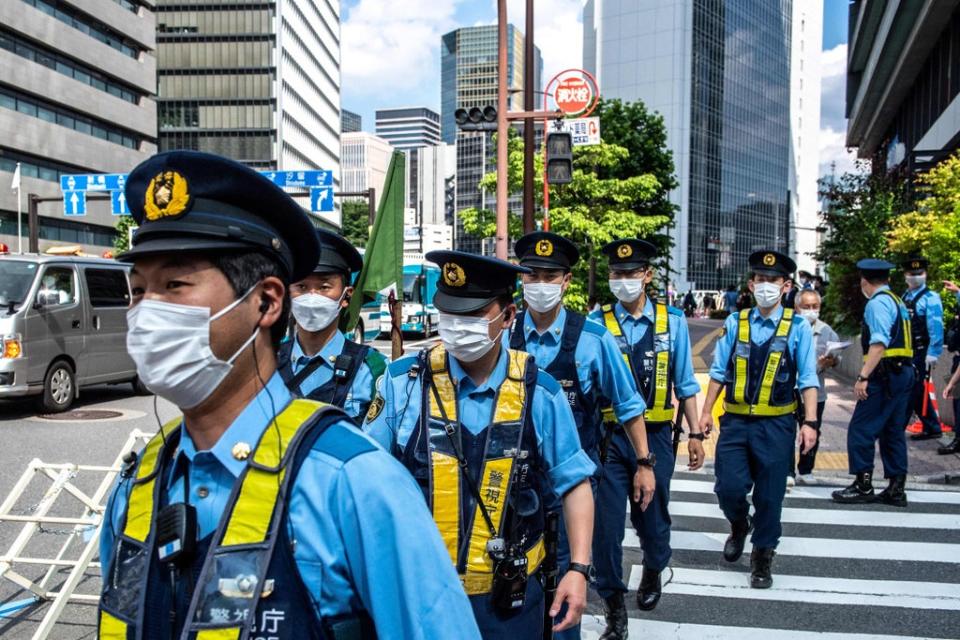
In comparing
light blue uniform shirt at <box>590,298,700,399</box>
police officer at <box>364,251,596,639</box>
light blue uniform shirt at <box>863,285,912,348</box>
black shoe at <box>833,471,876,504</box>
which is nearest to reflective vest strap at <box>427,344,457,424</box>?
police officer at <box>364,251,596,639</box>

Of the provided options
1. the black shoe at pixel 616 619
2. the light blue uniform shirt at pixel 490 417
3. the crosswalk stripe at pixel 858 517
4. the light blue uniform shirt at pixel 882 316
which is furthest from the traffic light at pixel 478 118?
the light blue uniform shirt at pixel 490 417

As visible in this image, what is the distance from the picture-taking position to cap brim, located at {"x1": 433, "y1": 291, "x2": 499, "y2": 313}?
321 cm

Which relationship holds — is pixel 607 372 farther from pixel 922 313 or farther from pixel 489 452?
pixel 922 313

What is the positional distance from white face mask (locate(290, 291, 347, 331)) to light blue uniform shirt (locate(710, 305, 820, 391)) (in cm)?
276

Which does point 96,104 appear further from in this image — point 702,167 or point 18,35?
point 702,167

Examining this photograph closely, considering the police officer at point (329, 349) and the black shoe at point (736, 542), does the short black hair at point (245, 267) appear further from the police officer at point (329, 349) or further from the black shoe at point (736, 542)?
the black shoe at point (736, 542)

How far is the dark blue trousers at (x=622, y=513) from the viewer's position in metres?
4.68

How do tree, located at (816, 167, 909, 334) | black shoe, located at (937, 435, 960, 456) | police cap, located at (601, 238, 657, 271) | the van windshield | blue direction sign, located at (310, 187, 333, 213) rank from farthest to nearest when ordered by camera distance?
1. blue direction sign, located at (310, 187, 333, 213)
2. tree, located at (816, 167, 909, 334)
3. the van windshield
4. black shoe, located at (937, 435, 960, 456)
5. police cap, located at (601, 238, 657, 271)

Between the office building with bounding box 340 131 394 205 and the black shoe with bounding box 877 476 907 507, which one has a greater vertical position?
the office building with bounding box 340 131 394 205

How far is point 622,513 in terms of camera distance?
480 cm

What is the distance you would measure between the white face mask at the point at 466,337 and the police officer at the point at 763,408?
10.3ft

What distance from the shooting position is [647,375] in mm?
5406

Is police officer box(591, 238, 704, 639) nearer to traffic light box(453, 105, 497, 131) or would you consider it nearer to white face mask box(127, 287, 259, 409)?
white face mask box(127, 287, 259, 409)

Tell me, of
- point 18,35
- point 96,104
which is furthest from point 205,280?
point 96,104
